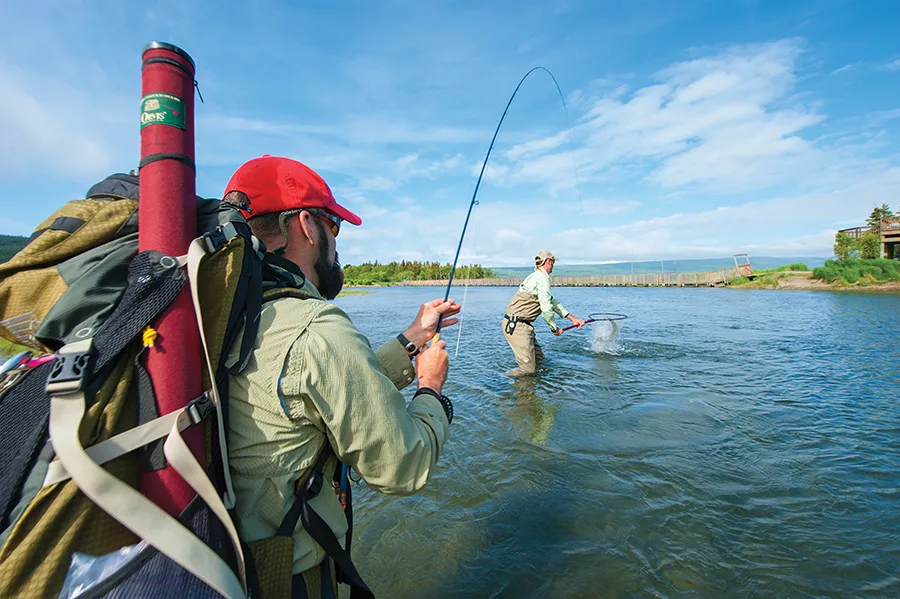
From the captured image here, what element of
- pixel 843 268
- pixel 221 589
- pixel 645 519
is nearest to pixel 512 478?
pixel 645 519

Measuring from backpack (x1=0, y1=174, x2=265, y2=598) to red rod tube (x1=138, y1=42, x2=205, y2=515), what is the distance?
0.12 feet

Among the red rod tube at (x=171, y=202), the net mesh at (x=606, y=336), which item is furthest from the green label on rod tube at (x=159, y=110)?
the net mesh at (x=606, y=336)

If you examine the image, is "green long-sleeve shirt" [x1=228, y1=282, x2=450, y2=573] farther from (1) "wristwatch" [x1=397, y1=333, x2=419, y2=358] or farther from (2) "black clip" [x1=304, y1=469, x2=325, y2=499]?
(1) "wristwatch" [x1=397, y1=333, x2=419, y2=358]

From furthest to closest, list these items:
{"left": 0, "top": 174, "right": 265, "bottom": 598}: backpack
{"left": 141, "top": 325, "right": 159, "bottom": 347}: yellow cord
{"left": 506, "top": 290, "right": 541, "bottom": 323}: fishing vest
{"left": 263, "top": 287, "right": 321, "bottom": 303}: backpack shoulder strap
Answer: {"left": 506, "top": 290, "right": 541, "bottom": 323}: fishing vest → {"left": 263, "top": 287, "right": 321, "bottom": 303}: backpack shoulder strap → {"left": 141, "top": 325, "right": 159, "bottom": 347}: yellow cord → {"left": 0, "top": 174, "right": 265, "bottom": 598}: backpack

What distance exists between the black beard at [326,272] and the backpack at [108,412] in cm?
73

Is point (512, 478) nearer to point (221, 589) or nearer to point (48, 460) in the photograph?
point (221, 589)

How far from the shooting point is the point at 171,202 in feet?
4.50

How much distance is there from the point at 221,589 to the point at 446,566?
3318 millimetres

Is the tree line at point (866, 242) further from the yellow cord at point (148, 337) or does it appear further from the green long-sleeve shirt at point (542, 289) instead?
the yellow cord at point (148, 337)

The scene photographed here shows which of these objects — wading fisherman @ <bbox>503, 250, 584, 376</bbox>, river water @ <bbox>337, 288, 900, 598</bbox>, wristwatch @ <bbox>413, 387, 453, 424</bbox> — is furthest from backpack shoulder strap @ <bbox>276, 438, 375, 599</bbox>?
wading fisherman @ <bbox>503, 250, 584, 376</bbox>

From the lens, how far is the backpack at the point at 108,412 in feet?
3.47

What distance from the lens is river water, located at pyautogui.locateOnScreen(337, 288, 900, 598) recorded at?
12.3 ft

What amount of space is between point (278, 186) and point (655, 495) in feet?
16.6

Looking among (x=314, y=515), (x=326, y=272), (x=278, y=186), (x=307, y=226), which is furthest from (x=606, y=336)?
(x=314, y=515)
